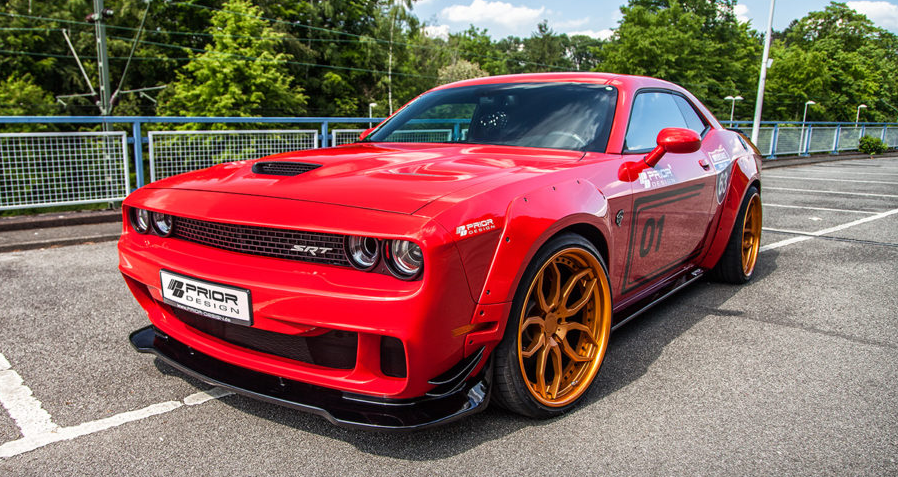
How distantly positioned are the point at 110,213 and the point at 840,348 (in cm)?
733

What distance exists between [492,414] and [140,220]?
66.2 inches

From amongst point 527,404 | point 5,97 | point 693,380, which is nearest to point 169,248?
point 527,404

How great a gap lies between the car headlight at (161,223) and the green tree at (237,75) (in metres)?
38.4

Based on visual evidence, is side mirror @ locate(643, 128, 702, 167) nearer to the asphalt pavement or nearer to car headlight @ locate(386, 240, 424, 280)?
the asphalt pavement

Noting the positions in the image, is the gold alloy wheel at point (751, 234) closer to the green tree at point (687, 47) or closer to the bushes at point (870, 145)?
the bushes at point (870, 145)

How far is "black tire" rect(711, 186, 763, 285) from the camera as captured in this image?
14.4 ft

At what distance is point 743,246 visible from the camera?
15.3 feet

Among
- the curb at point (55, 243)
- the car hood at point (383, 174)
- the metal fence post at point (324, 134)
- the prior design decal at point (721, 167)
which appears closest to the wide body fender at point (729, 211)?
the prior design decal at point (721, 167)

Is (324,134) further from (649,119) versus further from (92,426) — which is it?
(92,426)

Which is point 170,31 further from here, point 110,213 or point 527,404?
point 527,404

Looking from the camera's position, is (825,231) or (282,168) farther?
(825,231)

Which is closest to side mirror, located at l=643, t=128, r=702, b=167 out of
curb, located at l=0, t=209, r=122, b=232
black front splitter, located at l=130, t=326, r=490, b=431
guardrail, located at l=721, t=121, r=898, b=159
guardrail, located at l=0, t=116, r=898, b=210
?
black front splitter, located at l=130, t=326, r=490, b=431

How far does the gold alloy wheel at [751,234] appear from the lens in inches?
186

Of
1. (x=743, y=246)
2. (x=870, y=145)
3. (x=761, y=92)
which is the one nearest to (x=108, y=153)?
(x=743, y=246)
